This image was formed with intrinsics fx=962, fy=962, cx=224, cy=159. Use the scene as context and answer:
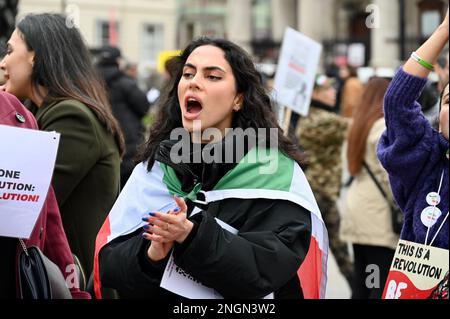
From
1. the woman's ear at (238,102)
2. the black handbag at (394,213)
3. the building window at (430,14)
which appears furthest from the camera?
the building window at (430,14)

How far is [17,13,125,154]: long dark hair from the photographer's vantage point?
15.2ft

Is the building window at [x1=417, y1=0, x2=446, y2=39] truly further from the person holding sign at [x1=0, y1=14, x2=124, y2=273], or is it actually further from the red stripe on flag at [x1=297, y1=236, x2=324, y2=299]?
the red stripe on flag at [x1=297, y1=236, x2=324, y2=299]

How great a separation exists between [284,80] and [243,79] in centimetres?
460

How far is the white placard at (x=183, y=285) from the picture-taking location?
11.0 feet

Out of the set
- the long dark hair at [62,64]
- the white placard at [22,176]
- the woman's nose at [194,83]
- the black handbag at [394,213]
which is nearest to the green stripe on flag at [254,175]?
the woman's nose at [194,83]

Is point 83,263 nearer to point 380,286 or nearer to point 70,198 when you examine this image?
point 70,198

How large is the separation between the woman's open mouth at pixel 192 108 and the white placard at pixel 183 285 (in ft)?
1.91

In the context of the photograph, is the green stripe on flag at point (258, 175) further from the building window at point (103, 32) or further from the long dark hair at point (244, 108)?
the building window at point (103, 32)

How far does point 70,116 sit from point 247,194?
4.70ft

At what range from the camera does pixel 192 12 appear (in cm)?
6875

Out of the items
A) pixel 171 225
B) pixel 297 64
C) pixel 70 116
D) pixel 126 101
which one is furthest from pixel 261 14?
pixel 171 225

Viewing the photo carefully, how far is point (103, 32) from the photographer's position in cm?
6275

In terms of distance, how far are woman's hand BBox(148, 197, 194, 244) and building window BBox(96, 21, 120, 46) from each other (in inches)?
2341
